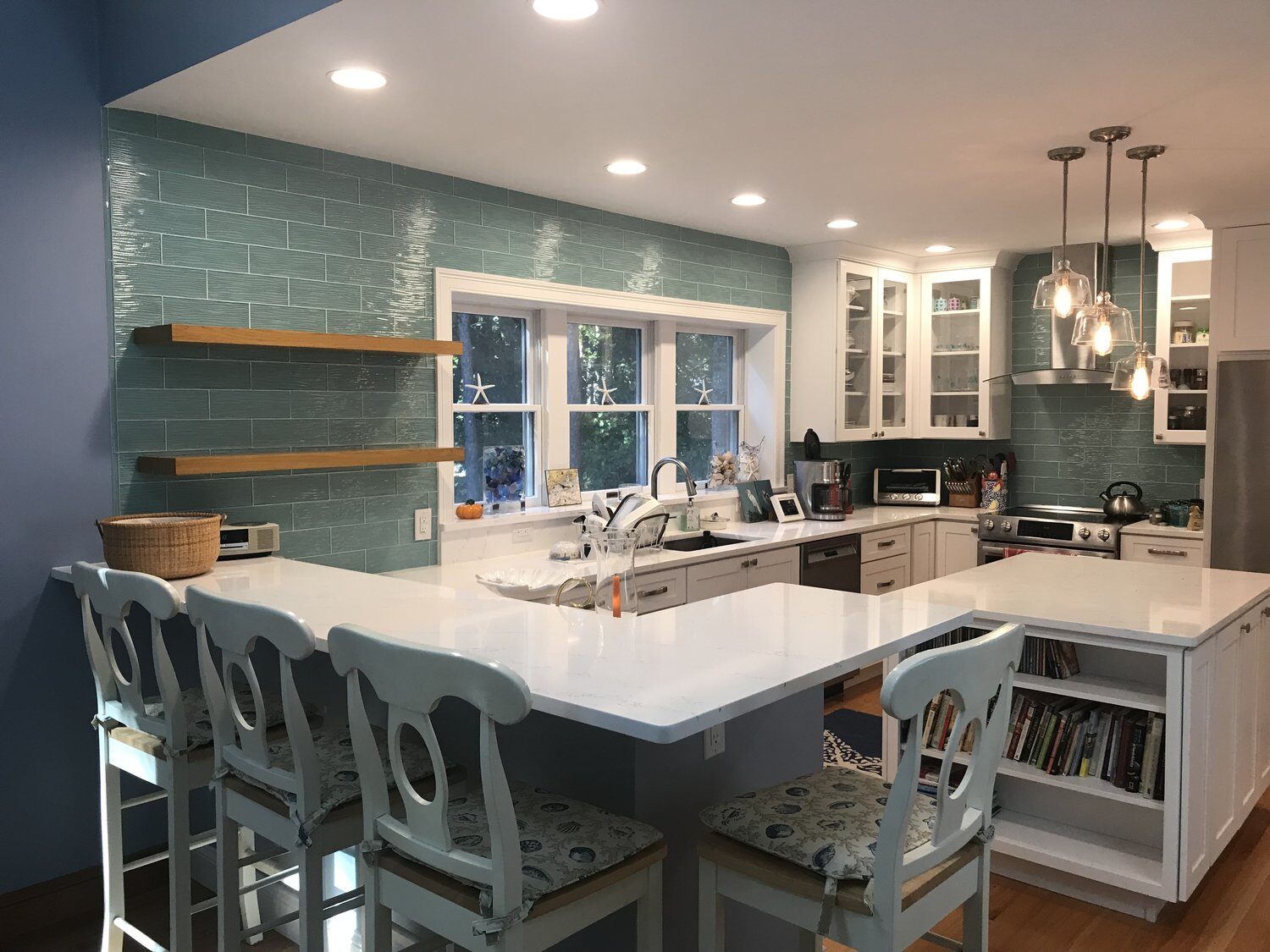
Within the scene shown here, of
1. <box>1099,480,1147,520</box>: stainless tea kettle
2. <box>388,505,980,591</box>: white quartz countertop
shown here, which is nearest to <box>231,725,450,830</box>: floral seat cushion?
<box>388,505,980,591</box>: white quartz countertop

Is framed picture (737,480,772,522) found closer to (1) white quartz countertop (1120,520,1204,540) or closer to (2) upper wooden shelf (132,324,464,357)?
(1) white quartz countertop (1120,520,1204,540)

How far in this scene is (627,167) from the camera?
372cm

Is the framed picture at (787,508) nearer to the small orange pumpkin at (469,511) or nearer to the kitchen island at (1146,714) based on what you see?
the small orange pumpkin at (469,511)

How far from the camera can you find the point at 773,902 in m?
1.65

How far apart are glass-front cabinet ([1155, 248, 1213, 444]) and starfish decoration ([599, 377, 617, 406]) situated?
292 centimetres

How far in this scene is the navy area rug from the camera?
4.07 m

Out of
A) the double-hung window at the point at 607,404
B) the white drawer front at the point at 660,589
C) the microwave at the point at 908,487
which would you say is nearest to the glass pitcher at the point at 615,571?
the white drawer front at the point at 660,589

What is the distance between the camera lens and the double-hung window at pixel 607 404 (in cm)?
476

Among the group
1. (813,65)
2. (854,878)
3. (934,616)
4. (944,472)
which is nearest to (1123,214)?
(944,472)

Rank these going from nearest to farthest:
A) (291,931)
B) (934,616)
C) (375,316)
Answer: (934,616), (291,931), (375,316)

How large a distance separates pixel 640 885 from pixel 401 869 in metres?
0.39

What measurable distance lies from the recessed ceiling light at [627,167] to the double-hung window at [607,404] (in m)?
1.04

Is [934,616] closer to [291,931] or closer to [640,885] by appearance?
[640,885]

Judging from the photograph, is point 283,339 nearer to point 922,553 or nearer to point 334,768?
point 334,768
